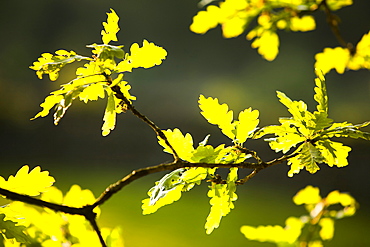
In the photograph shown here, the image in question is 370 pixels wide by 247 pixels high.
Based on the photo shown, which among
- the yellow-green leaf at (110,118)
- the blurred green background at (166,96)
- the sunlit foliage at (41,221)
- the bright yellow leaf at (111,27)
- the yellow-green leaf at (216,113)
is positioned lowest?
the blurred green background at (166,96)

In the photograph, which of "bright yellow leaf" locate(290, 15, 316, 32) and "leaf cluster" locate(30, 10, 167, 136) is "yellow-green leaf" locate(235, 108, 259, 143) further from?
"bright yellow leaf" locate(290, 15, 316, 32)

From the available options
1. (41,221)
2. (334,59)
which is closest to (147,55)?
(41,221)

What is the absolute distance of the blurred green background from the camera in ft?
11.2

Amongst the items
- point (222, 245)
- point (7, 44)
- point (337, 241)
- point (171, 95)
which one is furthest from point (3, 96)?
point (337, 241)

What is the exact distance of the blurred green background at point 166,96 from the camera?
3.41m

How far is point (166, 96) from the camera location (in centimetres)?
429

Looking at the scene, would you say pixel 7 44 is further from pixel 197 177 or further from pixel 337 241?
pixel 197 177

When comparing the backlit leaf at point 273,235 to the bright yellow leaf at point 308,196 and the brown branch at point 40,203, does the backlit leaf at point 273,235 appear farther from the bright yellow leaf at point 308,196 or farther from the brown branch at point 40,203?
the brown branch at point 40,203

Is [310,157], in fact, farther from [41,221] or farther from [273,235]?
[41,221]

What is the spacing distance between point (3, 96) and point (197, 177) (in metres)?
4.15

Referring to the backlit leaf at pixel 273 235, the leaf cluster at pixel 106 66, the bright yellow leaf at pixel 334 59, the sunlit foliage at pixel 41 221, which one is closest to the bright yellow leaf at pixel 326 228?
the backlit leaf at pixel 273 235

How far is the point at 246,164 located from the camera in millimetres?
419

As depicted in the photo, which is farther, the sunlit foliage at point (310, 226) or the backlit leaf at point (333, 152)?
the sunlit foliage at point (310, 226)

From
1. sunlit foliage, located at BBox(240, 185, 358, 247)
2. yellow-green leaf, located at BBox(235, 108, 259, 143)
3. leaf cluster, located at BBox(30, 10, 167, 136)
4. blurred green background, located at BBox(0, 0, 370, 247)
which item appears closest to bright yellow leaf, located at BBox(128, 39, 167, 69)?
leaf cluster, located at BBox(30, 10, 167, 136)
